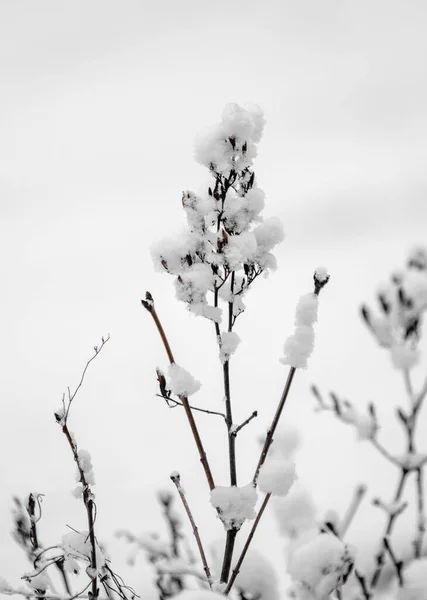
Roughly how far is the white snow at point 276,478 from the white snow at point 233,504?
5 cm

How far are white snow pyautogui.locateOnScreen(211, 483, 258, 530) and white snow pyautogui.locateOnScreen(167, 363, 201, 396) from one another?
0.26 m

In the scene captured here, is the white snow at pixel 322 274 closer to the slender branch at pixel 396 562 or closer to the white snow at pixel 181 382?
the white snow at pixel 181 382

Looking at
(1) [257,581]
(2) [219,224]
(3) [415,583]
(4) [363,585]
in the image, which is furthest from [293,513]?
(2) [219,224]

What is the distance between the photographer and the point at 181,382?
131cm

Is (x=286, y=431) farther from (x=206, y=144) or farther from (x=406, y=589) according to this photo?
(x=206, y=144)

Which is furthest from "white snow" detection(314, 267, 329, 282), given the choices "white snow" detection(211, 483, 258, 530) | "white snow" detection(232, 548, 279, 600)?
"white snow" detection(232, 548, 279, 600)

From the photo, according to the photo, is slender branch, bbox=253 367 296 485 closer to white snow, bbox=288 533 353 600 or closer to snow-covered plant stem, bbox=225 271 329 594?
snow-covered plant stem, bbox=225 271 329 594

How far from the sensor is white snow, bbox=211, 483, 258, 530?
1.21m

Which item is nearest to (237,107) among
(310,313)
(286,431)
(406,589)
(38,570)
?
(310,313)

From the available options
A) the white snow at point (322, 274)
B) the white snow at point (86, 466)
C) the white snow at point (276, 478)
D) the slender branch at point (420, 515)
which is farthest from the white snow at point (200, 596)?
the white snow at point (322, 274)

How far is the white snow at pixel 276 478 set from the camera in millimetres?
1227

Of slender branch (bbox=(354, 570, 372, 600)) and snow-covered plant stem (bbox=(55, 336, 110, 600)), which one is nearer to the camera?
slender branch (bbox=(354, 570, 372, 600))

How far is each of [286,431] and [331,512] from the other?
37 centimetres

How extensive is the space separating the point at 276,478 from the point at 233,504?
129mm
